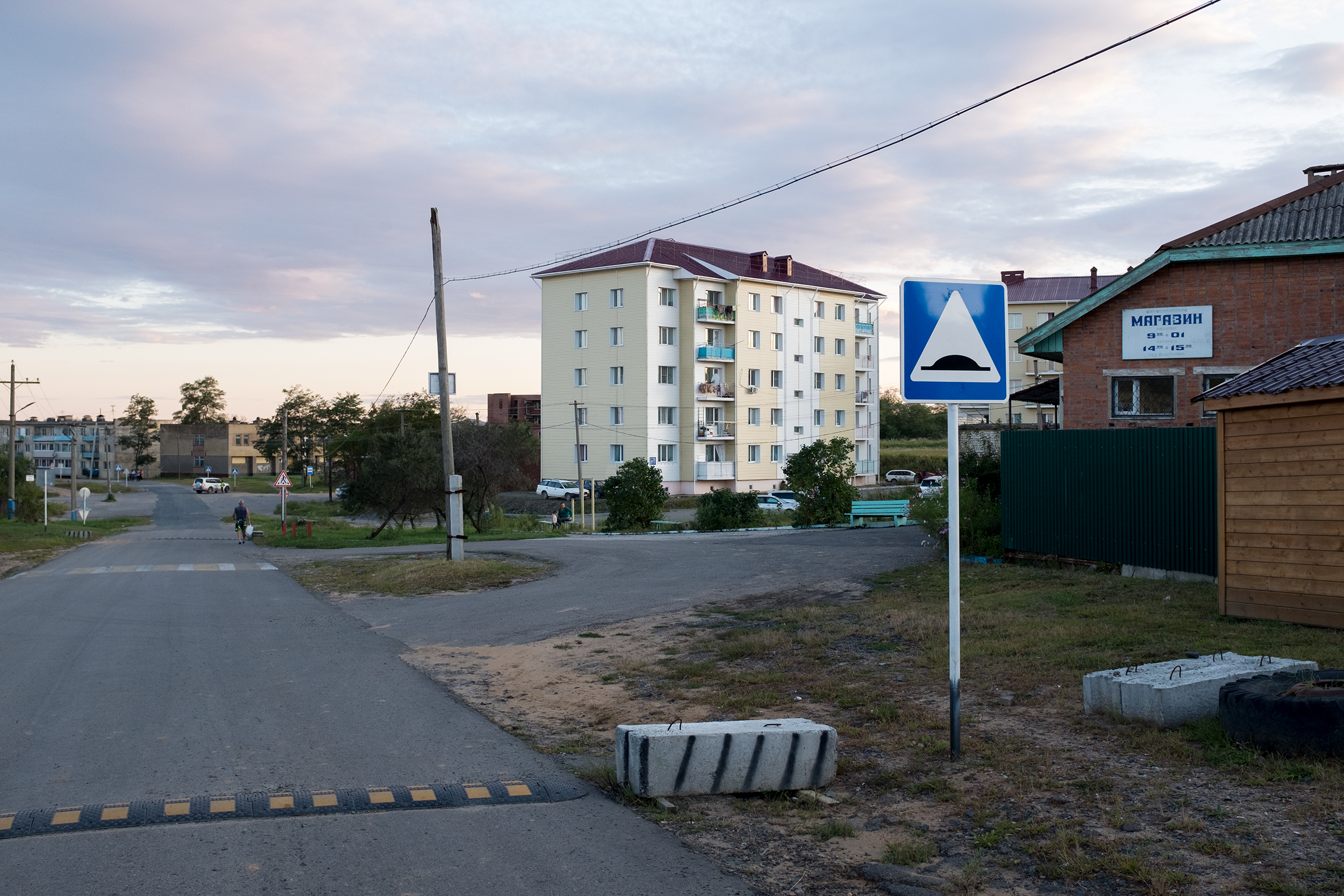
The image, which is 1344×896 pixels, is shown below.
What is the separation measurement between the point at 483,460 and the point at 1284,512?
39.6 metres

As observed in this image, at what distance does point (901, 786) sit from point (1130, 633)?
5.06 metres

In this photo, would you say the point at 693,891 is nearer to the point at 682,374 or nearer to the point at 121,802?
the point at 121,802

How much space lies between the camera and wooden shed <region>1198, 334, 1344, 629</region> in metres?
10.5

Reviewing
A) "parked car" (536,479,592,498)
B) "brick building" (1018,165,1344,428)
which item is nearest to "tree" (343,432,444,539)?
"parked car" (536,479,592,498)

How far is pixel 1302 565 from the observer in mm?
10773

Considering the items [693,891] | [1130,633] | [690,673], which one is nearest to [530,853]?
[693,891]

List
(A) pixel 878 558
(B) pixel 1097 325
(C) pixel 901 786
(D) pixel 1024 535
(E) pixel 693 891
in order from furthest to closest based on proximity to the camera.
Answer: (A) pixel 878 558 < (B) pixel 1097 325 < (D) pixel 1024 535 < (C) pixel 901 786 < (E) pixel 693 891

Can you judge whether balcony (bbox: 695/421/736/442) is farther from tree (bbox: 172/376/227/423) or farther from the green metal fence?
tree (bbox: 172/376/227/423)

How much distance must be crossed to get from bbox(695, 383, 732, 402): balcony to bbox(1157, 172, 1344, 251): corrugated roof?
49.8 meters

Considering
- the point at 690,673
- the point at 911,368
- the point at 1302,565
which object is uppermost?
the point at 911,368

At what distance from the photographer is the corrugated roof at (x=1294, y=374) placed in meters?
10.6

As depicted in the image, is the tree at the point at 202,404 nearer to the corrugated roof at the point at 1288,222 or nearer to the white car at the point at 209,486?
the white car at the point at 209,486

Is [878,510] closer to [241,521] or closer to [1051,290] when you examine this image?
[241,521]

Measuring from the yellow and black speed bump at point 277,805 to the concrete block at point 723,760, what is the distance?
0.51 meters
